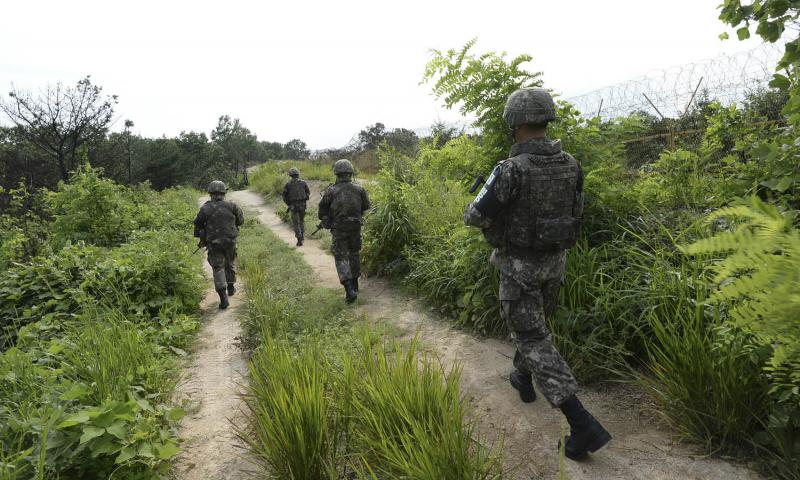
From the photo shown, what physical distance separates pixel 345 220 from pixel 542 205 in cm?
356

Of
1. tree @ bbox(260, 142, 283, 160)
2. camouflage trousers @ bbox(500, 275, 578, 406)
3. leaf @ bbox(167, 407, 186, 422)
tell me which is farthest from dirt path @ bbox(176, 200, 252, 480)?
tree @ bbox(260, 142, 283, 160)

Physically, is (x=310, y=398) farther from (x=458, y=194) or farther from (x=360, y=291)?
(x=458, y=194)

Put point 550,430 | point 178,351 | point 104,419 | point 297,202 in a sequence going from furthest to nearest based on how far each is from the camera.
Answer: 1. point 297,202
2. point 178,351
3. point 550,430
4. point 104,419

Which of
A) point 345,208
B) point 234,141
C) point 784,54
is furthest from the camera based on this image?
point 234,141

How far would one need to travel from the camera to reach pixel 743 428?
2076mm

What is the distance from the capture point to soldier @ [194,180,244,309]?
6.14 metres

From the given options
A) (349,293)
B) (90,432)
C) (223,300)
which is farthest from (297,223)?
(90,432)

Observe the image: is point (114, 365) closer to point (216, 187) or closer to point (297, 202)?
point (216, 187)

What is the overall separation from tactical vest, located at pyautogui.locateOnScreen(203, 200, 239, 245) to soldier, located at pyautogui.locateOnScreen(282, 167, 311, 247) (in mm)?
3312

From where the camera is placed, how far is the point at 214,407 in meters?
3.21

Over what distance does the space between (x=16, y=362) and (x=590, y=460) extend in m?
3.69

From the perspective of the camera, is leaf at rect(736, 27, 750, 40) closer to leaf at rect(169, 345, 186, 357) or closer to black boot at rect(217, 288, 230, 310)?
leaf at rect(169, 345, 186, 357)

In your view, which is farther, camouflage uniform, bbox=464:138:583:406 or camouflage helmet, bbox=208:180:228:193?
camouflage helmet, bbox=208:180:228:193

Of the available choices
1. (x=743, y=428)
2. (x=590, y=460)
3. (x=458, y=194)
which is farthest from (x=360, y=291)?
(x=743, y=428)
